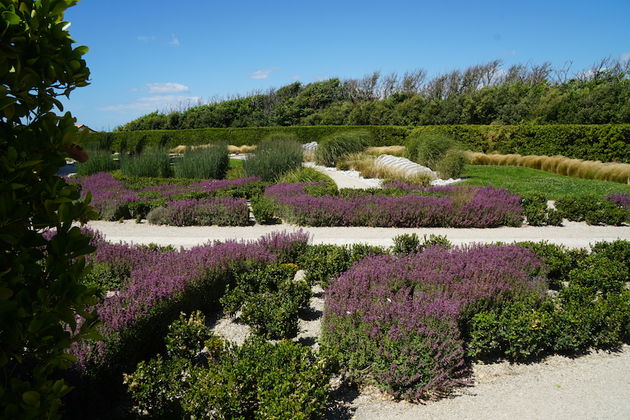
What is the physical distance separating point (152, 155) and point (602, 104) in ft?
92.8

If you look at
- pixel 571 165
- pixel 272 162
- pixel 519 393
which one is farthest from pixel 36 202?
pixel 571 165

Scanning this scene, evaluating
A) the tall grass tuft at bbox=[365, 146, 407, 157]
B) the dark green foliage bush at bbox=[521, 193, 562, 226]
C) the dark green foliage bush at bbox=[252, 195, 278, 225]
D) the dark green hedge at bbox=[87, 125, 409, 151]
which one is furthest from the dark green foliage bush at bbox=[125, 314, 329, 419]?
the dark green hedge at bbox=[87, 125, 409, 151]

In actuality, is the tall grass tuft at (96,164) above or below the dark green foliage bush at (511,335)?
above

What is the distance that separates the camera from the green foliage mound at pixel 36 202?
144 cm

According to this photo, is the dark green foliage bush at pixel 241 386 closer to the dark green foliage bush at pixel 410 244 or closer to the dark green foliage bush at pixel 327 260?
the dark green foliage bush at pixel 327 260

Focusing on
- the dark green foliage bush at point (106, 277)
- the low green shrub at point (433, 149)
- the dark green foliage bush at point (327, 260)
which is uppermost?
the low green shrub at point (433, 149)

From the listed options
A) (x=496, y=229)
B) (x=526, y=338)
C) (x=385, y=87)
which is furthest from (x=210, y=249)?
(x=385, y=87)

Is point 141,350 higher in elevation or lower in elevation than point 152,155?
lower

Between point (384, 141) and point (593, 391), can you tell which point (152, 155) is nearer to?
point (593, 391)

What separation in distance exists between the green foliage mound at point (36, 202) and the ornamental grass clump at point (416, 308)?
2420mm

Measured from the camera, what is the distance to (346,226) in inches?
388

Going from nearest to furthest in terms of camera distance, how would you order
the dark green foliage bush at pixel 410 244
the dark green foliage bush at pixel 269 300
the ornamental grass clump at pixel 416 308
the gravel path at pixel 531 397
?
the gravel path at pixel 531 397
the ornamental grass clump at pixel 416 308
the dark green foliage bush at pixel 269 300
the dark green foliage bush at pixel 410 244

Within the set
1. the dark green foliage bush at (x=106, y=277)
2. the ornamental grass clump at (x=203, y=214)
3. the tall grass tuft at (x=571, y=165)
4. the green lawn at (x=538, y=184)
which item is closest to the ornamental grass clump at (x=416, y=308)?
the dark green foliage bush at (x=106, y=277)

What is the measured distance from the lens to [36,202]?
1.57m
